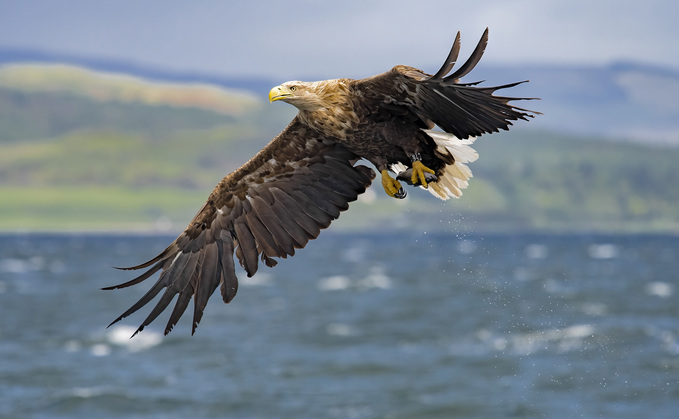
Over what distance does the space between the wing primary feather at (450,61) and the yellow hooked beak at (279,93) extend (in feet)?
4.08

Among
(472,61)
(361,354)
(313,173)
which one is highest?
(472,61)

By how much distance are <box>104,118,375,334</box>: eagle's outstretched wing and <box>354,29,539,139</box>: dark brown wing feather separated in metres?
1.31

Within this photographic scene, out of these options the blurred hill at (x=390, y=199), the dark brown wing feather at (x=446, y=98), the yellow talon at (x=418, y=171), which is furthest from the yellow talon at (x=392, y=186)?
the blurred hill at (x=390, y=199)

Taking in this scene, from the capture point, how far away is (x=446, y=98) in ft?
21.9

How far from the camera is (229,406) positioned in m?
22.0

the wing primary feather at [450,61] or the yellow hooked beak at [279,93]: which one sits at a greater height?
the yellow hooked beak at [279,93]

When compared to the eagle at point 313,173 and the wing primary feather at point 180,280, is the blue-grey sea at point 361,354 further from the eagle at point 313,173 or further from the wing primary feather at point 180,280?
the wing primary feather at point 180,280

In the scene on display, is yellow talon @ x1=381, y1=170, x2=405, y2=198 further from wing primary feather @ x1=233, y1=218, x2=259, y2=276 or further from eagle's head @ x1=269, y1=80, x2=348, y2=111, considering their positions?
wing primary feather @ x1=233, y1=218, x2=259, y2=276

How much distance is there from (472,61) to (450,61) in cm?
21

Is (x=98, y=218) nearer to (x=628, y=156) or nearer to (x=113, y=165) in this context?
(x=113, y=165)

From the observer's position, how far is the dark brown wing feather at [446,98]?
6.34 m

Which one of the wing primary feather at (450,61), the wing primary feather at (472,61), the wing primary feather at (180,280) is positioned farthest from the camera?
the wing primary feather at (180,280)

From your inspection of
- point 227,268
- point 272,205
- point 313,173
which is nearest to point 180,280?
point 227,268

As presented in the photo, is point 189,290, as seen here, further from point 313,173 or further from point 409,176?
point 409,176
